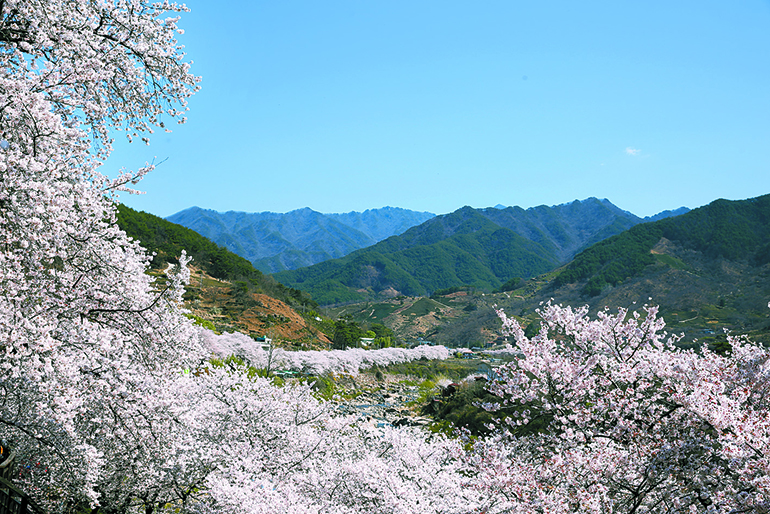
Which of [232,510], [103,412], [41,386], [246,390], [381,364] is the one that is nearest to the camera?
[41,386]

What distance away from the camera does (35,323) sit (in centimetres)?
472

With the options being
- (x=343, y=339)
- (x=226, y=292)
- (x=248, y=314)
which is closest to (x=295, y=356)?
(x=248, y=314)

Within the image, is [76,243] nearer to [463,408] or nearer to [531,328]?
[463,408]

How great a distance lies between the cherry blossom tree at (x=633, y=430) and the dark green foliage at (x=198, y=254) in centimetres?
6135

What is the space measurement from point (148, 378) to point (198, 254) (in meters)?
77.3

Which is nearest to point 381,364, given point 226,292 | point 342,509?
point 226,292

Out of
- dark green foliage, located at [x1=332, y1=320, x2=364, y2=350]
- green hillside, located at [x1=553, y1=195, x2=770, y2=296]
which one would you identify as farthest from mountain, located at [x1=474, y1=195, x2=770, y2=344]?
dark green foliage, located at [x1=332, y1=320, x2=364, y2=350]

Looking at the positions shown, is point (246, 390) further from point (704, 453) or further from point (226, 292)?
point (226, 292)

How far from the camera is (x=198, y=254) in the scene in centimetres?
7706

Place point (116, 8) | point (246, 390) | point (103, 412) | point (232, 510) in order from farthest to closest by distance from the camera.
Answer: point (246, 390) < point (232, 510) < point (103, 412) < point (116, 8)

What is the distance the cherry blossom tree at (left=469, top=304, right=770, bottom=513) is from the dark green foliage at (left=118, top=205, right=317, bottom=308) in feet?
201

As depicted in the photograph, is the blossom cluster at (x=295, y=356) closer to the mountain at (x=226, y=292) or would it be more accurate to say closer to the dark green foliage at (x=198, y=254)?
the mountain at (x=226, y=292)

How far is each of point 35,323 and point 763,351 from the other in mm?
10138

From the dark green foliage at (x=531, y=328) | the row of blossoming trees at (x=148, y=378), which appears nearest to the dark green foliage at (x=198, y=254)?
the dark green foliage at (x=531, y=328)
